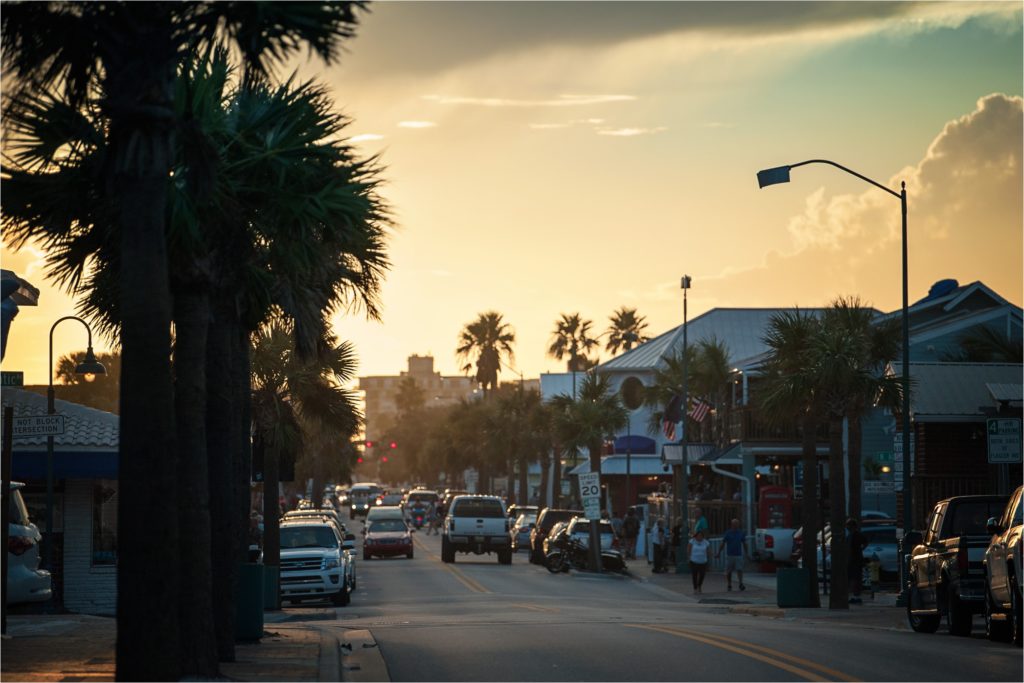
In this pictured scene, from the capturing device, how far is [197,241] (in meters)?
13.6

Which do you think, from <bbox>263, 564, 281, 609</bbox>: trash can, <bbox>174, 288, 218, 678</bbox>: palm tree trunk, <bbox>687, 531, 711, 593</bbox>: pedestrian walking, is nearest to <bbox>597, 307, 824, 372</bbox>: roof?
A: <bbox>687, 531, 711, 593</bbox>: pedestrian walking

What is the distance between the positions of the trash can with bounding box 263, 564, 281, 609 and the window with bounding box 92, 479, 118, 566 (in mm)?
2963

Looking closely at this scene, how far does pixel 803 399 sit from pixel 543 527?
2369cm

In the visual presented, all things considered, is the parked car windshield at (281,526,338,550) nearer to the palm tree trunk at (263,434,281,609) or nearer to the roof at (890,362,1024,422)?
the palm tree trunk at (263,434,281,609)

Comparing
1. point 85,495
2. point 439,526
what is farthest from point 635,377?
point 85,495

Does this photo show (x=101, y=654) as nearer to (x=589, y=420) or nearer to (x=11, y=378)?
(x=11, y=378)

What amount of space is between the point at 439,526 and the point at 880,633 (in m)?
71.0

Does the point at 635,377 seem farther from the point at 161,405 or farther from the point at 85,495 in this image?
the point at 161,405

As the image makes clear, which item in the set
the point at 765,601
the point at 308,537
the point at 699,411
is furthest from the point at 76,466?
the point at 699,411

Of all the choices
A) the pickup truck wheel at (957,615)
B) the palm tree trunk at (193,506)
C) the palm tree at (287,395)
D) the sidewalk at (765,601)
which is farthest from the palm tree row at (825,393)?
the palm tree trunk at (193,506)

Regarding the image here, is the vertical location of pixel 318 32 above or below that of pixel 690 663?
above

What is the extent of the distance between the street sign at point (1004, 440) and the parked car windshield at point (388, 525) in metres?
Result: 34.7

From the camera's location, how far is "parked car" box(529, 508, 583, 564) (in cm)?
5281

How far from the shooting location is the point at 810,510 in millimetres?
31281
